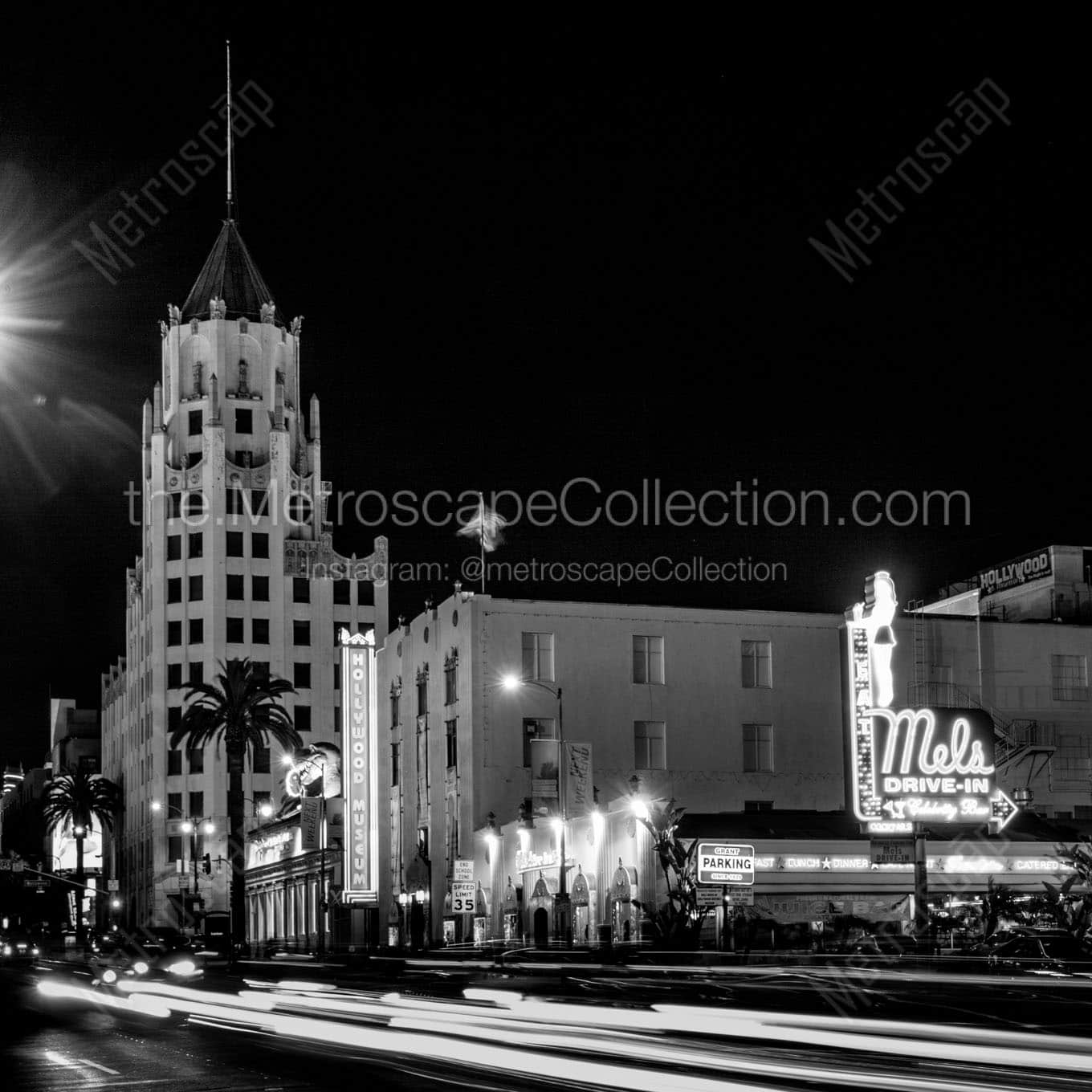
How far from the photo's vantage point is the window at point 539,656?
237ft

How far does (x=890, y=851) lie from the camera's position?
51375 millimetres

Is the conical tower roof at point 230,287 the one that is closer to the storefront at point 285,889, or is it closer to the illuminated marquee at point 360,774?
the storefront at point 285,889

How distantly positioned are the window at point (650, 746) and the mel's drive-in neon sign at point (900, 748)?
2019cm

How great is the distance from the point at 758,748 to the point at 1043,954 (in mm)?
33430

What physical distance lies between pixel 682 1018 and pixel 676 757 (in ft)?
159

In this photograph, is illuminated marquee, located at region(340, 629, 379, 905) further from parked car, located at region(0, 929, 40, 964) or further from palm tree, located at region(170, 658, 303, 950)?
parked car, located at region(0, 929, 40, 964)

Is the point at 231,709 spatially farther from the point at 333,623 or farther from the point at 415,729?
the point at 333,623

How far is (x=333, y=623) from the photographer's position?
141 meters

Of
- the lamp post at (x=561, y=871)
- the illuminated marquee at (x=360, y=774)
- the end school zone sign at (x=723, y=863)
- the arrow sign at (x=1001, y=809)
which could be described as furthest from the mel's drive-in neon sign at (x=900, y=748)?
the illuminated marquee at (x=360, y=774)

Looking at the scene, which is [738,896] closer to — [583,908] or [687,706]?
[583,908]

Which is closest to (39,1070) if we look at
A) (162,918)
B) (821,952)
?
(821,952)

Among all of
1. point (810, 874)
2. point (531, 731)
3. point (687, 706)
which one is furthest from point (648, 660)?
point (810, 874)

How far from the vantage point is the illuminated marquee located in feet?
258

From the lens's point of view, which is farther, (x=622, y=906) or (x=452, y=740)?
(x=452, y=740)
